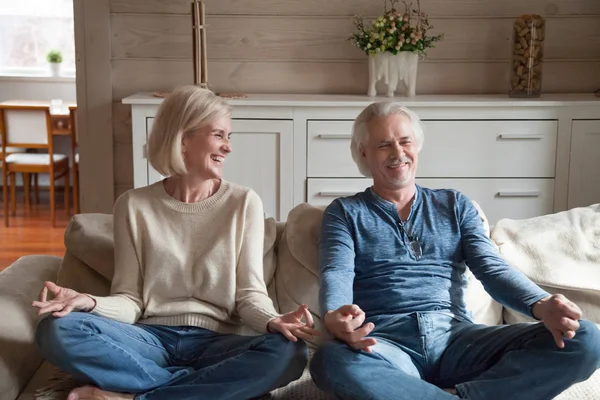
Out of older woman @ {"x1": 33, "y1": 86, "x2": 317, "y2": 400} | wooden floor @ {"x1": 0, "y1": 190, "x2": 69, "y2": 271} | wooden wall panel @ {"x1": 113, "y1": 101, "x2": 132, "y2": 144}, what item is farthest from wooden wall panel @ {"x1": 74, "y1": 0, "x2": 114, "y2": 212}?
older woman @ {"x1": 33, "y1": 86, "x2": 317, "y2": 400}

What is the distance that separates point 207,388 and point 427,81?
2.51 metres

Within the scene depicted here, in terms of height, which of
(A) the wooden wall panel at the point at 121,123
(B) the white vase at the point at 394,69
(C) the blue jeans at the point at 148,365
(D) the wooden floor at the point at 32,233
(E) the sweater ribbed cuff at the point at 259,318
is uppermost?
(B) the white vase at the point at 394,69

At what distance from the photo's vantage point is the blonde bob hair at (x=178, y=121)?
2012mm

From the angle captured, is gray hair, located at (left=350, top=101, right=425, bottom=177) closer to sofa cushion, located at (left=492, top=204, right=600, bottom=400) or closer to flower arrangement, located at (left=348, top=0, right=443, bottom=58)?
sofa cushion, located at (left=492, top=204, right=600, bottom=400)

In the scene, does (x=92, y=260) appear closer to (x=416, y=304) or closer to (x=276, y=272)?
(x=276, y=272)

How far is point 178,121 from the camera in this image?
2.02 m

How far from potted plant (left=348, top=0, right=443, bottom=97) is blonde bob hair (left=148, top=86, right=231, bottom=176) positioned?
1.74 metres

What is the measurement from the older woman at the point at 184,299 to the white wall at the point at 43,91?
4.57 metres

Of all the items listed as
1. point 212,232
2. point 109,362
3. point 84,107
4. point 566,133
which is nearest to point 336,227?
point 212,232

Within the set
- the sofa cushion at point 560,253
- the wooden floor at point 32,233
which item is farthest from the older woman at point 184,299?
the wooden floor at point 32,233

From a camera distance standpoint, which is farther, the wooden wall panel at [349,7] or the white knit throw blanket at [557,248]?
the wooden wall panel at [349,7]

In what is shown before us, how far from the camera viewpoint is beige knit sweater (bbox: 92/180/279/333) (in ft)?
6.47

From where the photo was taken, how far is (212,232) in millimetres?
2021

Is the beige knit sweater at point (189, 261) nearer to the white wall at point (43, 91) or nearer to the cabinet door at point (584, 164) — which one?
the cabinet door at point (584, 164)
